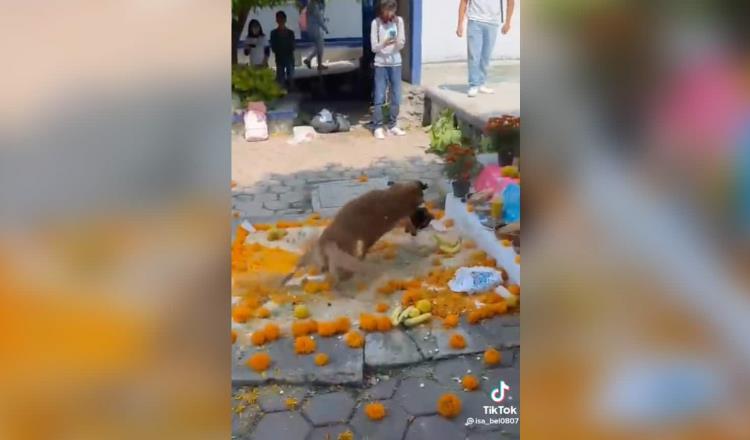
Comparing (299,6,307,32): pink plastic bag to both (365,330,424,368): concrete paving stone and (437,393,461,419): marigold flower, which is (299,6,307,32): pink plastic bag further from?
(437,393,461,419): marigold flower

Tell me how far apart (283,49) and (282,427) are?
869 mm

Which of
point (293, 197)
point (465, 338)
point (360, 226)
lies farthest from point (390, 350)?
point (293, 197)

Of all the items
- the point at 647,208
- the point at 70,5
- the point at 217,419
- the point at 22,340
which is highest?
the point at 70,5

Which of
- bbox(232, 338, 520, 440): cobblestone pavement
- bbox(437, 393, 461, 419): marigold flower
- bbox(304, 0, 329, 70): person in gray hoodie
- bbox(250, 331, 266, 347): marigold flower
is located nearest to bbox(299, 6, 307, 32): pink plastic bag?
bbox(304, 0, 329, 70): person in gray hoodie

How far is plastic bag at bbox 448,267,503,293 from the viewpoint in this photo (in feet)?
6.05

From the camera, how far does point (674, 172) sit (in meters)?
1.99

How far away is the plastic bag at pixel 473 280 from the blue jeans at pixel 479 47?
0.44 meters

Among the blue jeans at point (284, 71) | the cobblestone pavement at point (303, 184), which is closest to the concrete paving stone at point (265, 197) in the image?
the cobblestone pavement at point (303, 184)

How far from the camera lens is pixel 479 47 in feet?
6.01

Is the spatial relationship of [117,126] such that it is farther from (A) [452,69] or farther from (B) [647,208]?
(B) [647,208]

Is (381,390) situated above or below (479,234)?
below

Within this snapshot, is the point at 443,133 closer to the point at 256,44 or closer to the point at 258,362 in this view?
the point at 256,44

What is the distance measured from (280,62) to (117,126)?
0.40m

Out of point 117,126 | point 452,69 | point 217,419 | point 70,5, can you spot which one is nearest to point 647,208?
point 452,69
